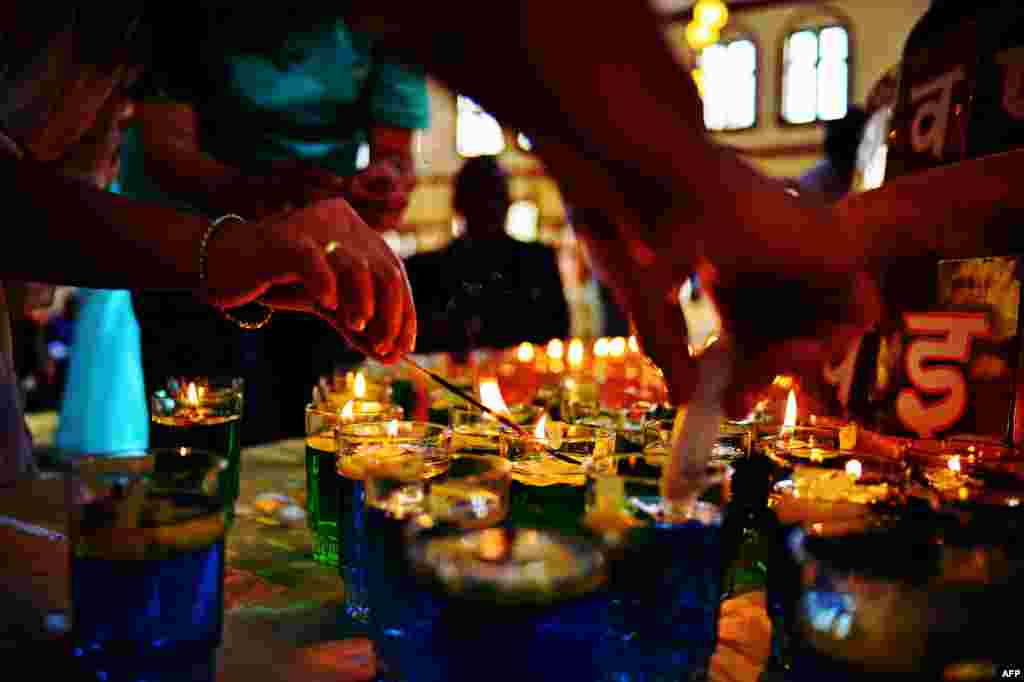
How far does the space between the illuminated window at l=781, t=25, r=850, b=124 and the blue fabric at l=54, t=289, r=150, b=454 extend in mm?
13469

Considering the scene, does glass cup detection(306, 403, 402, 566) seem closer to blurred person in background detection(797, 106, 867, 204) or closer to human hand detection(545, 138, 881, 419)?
human hand detection(545, 138, 881, 419)

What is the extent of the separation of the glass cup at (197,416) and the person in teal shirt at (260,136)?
1179 mm

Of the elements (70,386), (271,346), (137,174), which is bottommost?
(70,386)

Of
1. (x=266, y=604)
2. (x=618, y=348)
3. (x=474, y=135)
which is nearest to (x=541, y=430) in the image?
(x=266, y=604)

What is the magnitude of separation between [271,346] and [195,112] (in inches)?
42.9

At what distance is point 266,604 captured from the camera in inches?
50.3

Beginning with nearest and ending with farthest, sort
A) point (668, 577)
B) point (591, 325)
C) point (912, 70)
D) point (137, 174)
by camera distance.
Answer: point (668, 577) → point (912, 70) → point (137, 174) → point (591, 325)

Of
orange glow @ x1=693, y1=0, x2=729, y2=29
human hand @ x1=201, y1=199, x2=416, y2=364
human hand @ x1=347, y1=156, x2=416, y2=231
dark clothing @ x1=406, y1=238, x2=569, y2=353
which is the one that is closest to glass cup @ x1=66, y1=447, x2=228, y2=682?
human hand @ x1=201, y1=199, x2=416, y2=364

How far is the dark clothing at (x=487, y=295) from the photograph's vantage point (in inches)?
143

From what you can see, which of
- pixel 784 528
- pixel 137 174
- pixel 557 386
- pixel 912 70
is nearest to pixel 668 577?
pixel 784 528

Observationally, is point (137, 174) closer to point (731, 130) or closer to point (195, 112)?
point (195, 112)

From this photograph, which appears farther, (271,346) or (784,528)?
(271,346)

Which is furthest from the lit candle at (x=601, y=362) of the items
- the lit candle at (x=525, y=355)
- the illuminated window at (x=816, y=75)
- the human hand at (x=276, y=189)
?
the illuminated window at (x=816, y=75)

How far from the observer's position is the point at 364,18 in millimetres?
771
